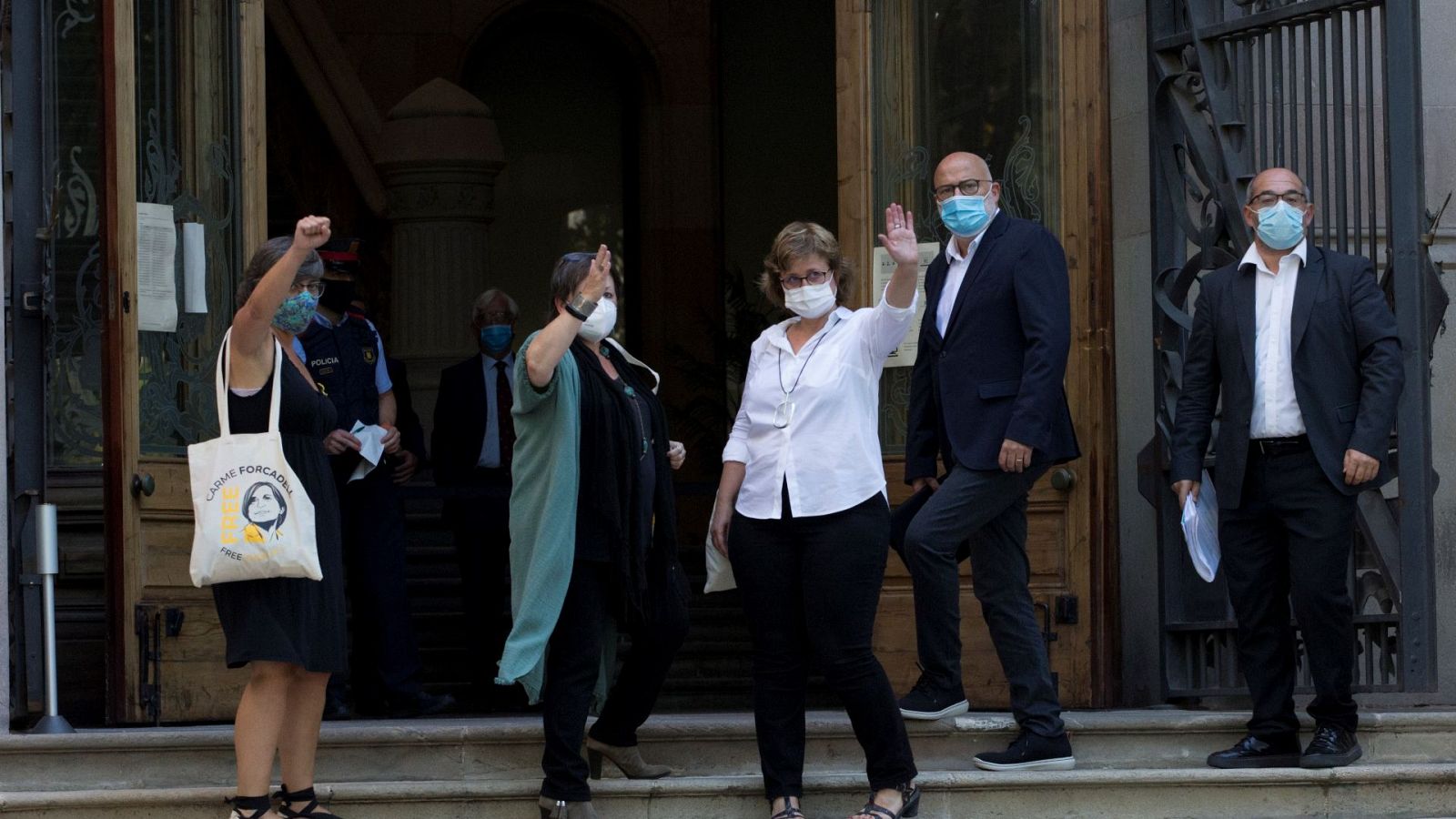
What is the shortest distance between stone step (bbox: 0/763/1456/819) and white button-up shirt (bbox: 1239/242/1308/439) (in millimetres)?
1014

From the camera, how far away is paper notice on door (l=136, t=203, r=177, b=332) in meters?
7.55

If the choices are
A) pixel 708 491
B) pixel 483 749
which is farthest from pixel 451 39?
pixel 483 749

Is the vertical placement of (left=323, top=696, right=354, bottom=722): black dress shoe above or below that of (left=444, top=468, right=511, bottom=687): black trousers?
below

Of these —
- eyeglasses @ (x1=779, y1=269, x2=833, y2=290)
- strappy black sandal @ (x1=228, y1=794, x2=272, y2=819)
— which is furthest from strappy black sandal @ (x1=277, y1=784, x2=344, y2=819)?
eyeglasses @ (x1=779, y1=269, x2=833, y2=290)

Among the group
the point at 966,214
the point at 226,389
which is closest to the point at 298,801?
the point at 226,389

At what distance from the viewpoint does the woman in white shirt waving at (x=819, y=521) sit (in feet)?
19.5

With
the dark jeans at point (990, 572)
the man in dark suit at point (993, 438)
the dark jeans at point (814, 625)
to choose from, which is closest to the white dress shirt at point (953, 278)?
the man in dark suit at point (993, 438)

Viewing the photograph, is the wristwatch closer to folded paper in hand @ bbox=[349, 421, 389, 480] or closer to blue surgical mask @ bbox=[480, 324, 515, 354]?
folded paper in hand @ bbox=[349, 421, 389, 480]

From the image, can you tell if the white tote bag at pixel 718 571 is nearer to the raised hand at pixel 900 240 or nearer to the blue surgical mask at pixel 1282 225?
the raised hand at pixel 900 240

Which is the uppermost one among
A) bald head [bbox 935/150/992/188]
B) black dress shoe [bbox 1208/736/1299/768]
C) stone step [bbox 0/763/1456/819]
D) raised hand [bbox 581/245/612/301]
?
bald head [bbox 935/150/992/188]

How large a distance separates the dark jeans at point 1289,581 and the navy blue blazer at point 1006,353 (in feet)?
1.91

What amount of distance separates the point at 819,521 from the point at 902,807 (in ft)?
2.67

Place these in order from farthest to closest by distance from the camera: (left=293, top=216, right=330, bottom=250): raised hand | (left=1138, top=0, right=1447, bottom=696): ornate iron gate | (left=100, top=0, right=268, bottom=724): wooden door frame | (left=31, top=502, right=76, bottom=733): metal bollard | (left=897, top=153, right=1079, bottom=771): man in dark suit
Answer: (left=100, top=0, right=268, bottom=724): wooden door frame
(left=31, top=502, right=76, bottom=733): metal bollard
(left=1138, top=0, right=1447, bottom=696): ornate iron gate
(left=897, top=153, right=1079, bottom=771): man in dark suit
(left=293, top=216, right=330, bottom=250): raised hand

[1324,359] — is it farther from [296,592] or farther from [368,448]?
[368,448]
